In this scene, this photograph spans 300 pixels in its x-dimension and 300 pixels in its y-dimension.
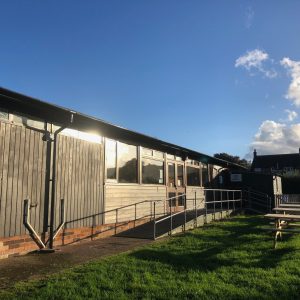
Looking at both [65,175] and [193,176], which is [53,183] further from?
[193,176]

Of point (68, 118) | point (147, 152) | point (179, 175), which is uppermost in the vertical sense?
point (68, 118)

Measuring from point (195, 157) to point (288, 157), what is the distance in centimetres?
5549

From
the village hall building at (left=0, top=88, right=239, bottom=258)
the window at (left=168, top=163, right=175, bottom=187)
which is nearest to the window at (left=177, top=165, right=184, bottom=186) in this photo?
the window at (left=168, top=163, right=175, bottom=187)

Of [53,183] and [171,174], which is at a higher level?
[171,174]

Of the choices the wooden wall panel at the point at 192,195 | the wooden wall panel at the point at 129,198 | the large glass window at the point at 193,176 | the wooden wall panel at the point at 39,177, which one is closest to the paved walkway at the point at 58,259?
the wooden wall panel at the point at 39,177

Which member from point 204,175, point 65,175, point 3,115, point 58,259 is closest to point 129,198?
point 65,175

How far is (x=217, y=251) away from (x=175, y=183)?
7848 mm

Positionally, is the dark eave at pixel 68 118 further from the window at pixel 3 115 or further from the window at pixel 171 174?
the window at pixel 171 174

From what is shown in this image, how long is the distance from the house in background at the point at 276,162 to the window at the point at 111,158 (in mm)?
58239

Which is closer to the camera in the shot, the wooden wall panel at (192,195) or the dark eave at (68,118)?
the dark eave at (68,118)

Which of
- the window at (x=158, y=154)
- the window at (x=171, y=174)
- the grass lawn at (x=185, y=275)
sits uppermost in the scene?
the window at (x=158, y=154)

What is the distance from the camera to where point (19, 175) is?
28.7ft

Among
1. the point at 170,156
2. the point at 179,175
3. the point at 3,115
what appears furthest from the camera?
the point at 179,175

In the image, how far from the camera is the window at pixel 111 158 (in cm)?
1191
